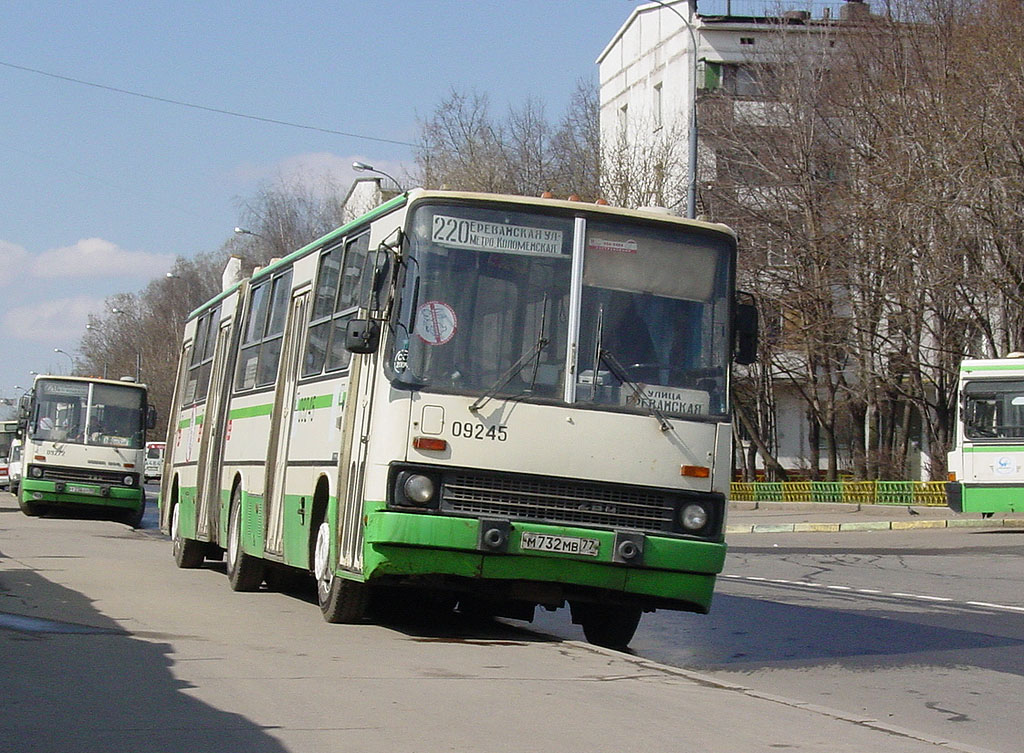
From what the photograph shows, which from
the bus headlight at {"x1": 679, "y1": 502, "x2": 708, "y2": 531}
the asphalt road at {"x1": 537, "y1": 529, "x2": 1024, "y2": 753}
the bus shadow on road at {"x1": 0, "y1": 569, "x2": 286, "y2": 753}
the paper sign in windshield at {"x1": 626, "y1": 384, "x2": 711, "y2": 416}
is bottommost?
the bus shadow on road at {"x1": 0, "y1": 569, "x2": 286, "y2": 753}

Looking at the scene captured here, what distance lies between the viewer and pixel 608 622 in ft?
39.9

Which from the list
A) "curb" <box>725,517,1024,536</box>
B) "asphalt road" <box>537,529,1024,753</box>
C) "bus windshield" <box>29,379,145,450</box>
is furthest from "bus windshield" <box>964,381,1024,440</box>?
"bus windshield" <box>29,379,145,450</box>

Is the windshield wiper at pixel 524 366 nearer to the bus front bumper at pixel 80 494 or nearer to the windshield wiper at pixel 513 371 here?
the windshield wiper at pixel 513 371

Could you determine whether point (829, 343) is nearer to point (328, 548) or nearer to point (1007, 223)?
point (1007, 223)

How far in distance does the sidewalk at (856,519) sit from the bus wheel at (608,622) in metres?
18.0

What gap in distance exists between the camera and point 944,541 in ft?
92.0

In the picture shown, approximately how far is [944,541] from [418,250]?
65.0ft

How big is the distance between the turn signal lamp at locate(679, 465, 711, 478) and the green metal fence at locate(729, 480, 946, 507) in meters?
24.9

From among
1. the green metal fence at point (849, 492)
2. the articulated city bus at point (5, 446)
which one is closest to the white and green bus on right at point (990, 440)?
the green metal fence at point (849, 492)

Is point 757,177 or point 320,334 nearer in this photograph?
point 320,334

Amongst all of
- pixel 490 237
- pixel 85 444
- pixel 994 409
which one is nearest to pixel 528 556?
pixel 490 237

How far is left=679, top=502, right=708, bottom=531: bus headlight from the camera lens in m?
10.6

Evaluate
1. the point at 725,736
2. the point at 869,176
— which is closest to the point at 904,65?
the point at 869,176

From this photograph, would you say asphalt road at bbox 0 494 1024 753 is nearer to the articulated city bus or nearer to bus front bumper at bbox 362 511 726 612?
bus front bumper at bbox 362 511 726 612
